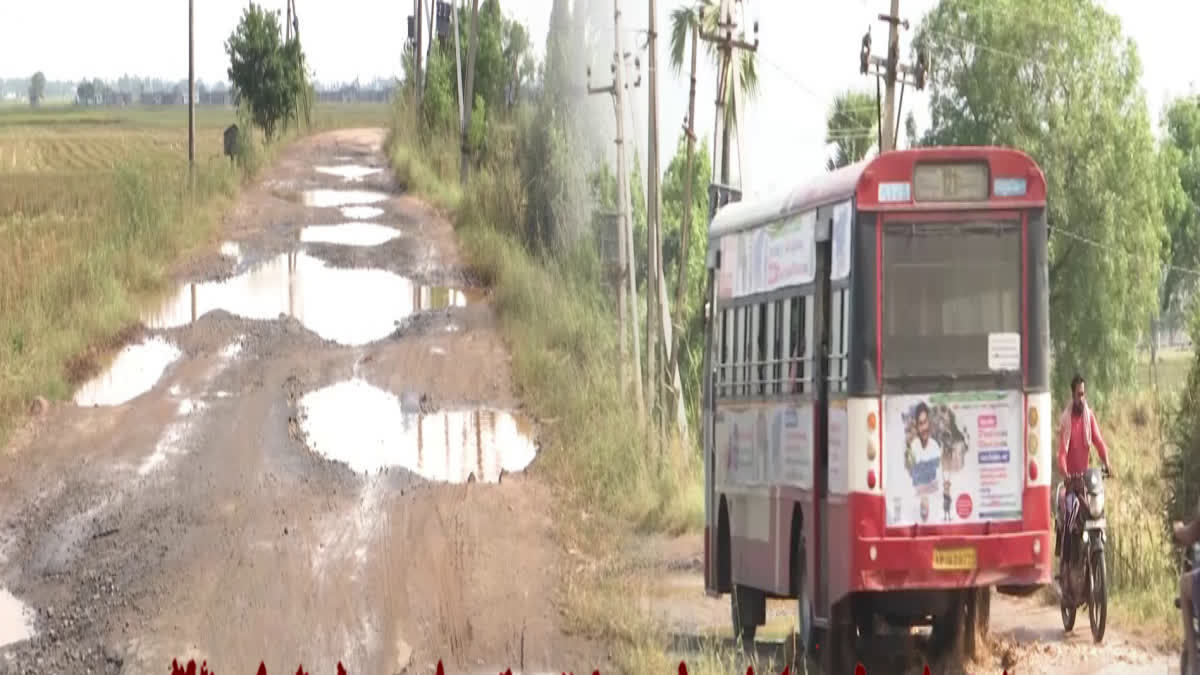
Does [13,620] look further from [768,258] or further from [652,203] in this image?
[652,203]

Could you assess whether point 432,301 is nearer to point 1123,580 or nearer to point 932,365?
point 1123,580

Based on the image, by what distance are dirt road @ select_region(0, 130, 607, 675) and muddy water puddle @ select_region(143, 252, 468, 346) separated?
0.07m

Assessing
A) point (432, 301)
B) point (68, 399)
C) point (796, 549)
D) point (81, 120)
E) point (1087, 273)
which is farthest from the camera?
point (81, 120)

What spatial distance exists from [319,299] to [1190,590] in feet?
79.0

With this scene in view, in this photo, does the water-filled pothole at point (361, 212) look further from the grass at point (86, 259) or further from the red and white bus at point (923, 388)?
the red and white bus at point (923, 388)

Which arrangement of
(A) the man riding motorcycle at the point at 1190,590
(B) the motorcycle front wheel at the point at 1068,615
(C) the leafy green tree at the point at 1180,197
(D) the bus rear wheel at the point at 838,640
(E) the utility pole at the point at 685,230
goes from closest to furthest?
(A) the man riding motorcycle at the point at 1190,590 < (D) the bus rear wheel at the point at 838,640 < (B) the motorcycle front wheel at the point at 1068,615 < (E) the utility pole at the point at 685,230 < (C) the leafy green tree at the point at 1180,197

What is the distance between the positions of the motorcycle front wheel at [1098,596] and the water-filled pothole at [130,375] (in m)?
13.6

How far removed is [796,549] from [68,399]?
13.2 m

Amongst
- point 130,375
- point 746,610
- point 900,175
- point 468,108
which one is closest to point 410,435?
point 130,375

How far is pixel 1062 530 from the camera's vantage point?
54.9ft

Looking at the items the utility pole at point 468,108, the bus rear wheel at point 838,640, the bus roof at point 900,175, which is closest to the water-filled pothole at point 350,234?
the utility pole at point 468,108

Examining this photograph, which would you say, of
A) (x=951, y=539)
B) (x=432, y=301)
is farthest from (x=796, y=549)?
(x=432, y=301)

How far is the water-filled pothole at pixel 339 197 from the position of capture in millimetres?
43781

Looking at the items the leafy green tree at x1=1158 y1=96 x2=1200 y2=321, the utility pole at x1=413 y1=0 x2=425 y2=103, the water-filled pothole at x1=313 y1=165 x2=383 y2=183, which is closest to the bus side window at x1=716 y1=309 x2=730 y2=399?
the water-filled pothole at x1=313 y1=165 x2=383 y2=183
